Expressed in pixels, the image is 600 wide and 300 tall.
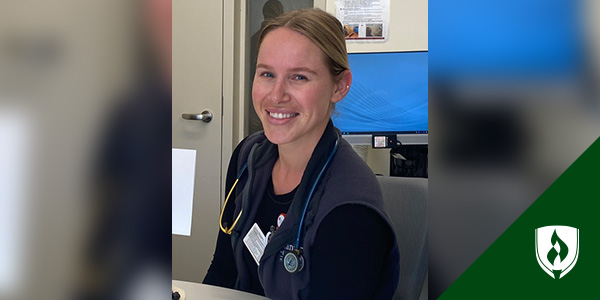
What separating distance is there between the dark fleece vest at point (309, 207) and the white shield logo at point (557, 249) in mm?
877

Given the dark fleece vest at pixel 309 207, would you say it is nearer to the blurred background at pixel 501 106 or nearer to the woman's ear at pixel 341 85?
the woman's ear at pixel 341 85

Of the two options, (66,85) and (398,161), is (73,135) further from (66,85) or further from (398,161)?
(398,161)

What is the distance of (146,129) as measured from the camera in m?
0.17

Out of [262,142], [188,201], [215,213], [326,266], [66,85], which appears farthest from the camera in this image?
[215,213]

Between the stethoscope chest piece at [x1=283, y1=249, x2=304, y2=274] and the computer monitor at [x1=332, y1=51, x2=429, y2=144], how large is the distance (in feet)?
4.22

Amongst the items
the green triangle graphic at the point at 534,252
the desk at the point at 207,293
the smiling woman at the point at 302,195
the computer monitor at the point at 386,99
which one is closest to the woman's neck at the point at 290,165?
the smiling woman at the point at 302,195

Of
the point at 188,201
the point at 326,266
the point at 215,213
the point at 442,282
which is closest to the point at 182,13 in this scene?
the point at 215,213

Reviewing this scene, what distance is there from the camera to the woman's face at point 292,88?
1.34 meters

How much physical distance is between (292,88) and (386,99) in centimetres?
103

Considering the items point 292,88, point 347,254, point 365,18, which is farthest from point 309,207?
point 365,18

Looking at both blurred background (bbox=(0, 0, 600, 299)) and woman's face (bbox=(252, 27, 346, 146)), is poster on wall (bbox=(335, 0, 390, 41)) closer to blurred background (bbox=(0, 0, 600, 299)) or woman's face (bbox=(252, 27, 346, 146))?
woman's face (bbox=(252, 27, 346, 146))

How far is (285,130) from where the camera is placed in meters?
1.38

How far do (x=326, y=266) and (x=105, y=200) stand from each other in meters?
0.91

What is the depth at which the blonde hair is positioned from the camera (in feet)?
4.42
